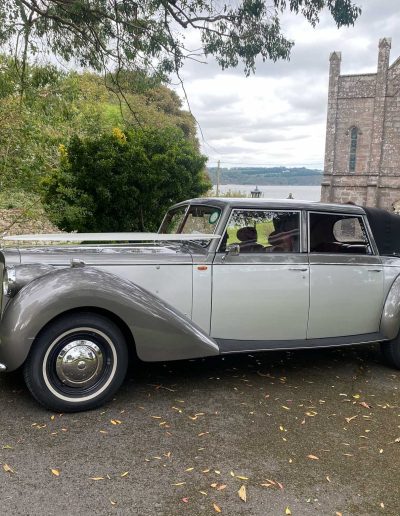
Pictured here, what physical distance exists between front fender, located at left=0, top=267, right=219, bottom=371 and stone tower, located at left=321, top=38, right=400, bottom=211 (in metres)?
33.9

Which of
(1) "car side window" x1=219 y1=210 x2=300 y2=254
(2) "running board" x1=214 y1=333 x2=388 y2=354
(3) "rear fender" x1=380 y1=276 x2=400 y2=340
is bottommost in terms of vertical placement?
(2) "running board" x1=214 y1=333 x2=388 y2=354

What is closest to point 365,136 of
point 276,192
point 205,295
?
point 276,192

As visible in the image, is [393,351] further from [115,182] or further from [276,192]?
[276,192]

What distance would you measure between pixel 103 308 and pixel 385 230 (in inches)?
123

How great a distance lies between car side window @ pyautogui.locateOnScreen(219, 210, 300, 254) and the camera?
4273 mm

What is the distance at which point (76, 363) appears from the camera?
3469 mm

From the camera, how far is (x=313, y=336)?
4.44 m

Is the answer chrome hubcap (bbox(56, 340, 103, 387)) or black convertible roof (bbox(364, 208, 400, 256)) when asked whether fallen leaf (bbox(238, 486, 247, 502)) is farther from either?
black convertible roof (bbox(364, 208, 400, 256))

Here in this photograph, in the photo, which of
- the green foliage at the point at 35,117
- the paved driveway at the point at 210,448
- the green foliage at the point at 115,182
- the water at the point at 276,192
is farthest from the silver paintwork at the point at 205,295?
the water at the point at 276,192

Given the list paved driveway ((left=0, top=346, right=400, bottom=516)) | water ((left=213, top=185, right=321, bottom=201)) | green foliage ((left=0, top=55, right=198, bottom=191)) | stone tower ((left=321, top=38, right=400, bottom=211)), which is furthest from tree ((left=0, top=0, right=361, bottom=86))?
stone tower ((left=321, top=38, right=400, bottom=211))

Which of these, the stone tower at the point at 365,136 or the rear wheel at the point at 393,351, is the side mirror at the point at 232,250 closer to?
the rear wheel at the point at 393,351

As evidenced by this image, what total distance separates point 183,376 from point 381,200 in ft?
113

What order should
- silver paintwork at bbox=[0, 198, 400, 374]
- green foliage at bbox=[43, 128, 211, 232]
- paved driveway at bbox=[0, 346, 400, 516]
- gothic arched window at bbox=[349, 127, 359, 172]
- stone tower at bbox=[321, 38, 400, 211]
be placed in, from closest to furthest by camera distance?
paved driveway at bbox=[0, 346, 400, 516] < silver paintwork at bbox=[0, 198, 400, 374] < green foliage at bbox=[43, 128, 211, 232] < stone tower at bbox=[321, 38, 400, 211] < gothic arched window at bbox=[349, 127, 359, 172]

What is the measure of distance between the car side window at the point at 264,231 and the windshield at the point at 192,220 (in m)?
0.20
